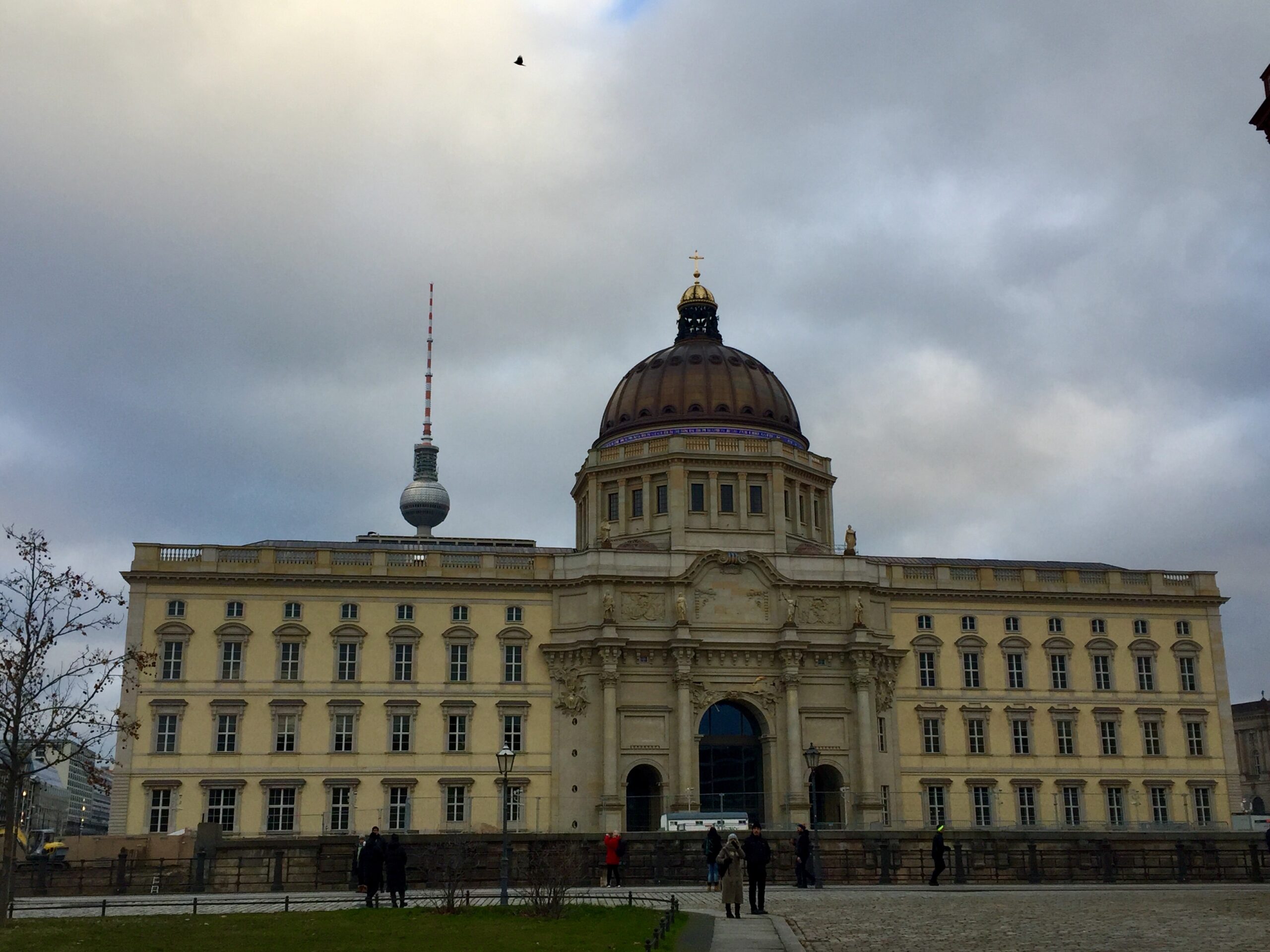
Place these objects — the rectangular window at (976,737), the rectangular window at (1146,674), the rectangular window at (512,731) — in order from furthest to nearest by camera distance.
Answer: the rectangular window at (1146,674), the rectangular window at (976,737), the rectangular window at (512,731)

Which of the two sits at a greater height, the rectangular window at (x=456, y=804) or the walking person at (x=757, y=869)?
the rectangular window at (x=456, y=804)

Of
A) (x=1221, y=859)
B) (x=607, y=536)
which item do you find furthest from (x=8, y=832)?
(x=607, y=536)

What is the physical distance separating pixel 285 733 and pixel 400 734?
6.09 metres

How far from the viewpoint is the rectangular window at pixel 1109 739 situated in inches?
→ 3201

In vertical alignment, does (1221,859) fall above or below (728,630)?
below

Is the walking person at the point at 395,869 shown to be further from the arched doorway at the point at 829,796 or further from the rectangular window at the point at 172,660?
the arched doorway at the point at 829,796

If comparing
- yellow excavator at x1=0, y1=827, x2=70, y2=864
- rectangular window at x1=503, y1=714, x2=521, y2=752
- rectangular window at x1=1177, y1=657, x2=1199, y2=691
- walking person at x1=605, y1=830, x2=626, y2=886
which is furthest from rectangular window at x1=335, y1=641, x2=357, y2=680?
rectangular window at x1=1177, y1=657, x2=1199, y2=691

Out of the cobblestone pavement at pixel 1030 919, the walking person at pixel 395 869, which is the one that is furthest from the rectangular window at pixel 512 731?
the walking person at pixel 395 869

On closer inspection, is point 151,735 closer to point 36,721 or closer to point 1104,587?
point 36,721

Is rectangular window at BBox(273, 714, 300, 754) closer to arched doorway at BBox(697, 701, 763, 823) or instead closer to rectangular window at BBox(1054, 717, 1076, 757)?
arched doorway at BBox(697, 701, 763, 823)

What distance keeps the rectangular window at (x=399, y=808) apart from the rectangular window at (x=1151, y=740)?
42.2 meters

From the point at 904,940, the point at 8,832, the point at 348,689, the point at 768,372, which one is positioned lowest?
the point at 904,940

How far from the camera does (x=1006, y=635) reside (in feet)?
270

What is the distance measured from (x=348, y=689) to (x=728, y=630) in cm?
2113
